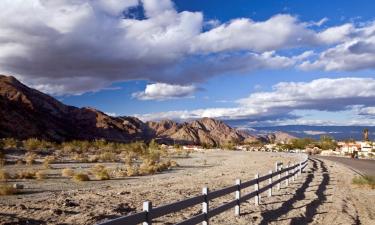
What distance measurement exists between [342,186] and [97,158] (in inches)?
1418

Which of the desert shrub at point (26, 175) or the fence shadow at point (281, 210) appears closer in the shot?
the fence shadow at point (281, 210)

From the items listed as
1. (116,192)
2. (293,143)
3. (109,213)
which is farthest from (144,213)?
(293,143)

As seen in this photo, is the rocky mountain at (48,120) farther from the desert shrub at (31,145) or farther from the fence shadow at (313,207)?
the fence shadow at (313,207)

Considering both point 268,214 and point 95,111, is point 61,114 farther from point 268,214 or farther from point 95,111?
point 268,214

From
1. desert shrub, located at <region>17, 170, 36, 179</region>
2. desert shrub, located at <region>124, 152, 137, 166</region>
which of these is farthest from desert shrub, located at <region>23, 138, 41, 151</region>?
desert shrub, located at <region>17, 170, 36, 179</region>

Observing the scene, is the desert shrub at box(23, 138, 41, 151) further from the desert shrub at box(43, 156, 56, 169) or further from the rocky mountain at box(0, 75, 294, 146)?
the rocky mountain at box(0, 75, 294, 146)

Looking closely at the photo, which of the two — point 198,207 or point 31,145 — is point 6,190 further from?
point 31,145

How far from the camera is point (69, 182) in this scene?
99.0ft

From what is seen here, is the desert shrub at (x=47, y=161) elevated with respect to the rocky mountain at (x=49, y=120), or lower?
lower

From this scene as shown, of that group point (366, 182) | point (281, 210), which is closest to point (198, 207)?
point (281, 210)

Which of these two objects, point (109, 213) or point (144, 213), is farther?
point (109, 213)

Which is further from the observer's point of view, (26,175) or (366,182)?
(26,175)

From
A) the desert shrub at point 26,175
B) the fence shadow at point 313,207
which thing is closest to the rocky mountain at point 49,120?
the desert shrub at point 26,175

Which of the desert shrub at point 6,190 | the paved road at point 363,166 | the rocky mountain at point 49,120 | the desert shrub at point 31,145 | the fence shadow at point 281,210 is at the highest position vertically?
the rocky mountain at point 49,120
